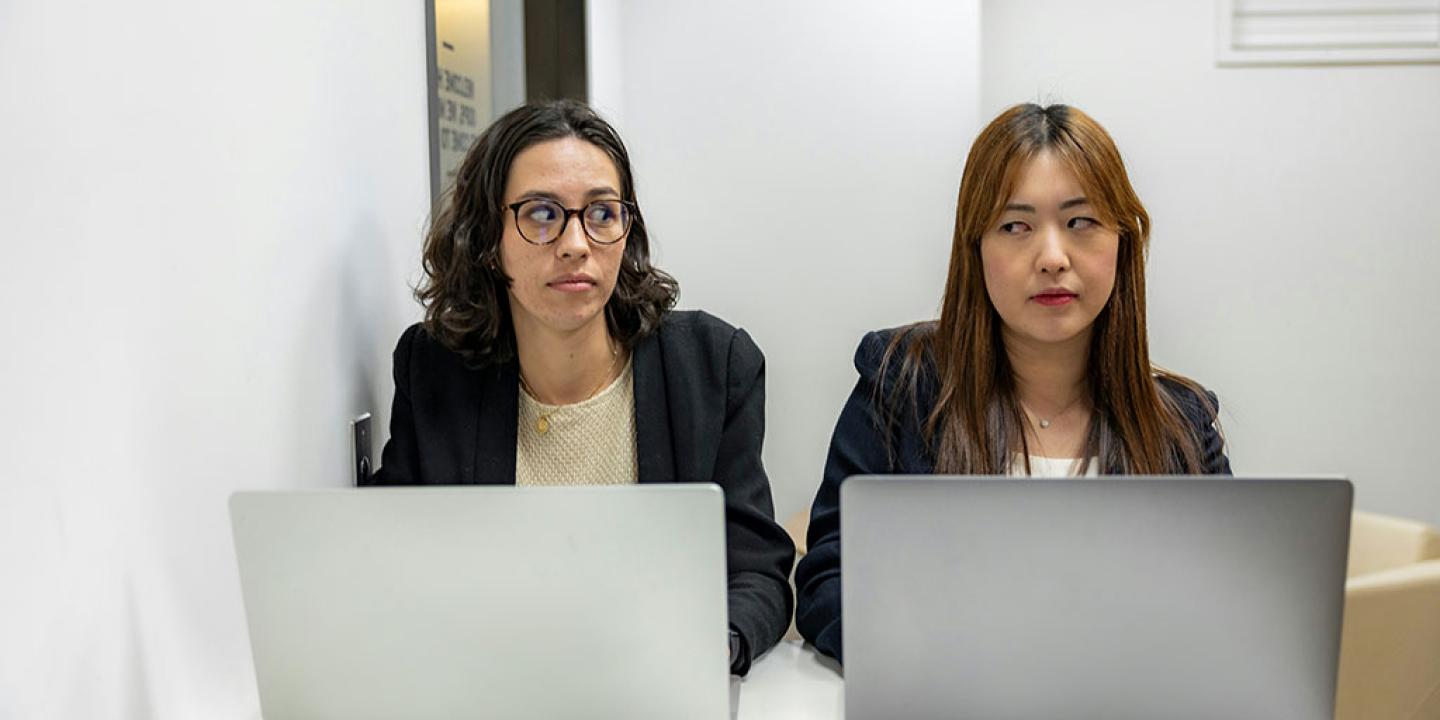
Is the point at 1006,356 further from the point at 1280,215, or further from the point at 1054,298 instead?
the point at 1280,215

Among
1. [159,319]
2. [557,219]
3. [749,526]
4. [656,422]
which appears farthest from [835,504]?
[159,319]

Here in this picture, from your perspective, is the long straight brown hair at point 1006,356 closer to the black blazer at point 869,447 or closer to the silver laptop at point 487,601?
the black blazer at point 869,447

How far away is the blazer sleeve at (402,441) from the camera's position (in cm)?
161

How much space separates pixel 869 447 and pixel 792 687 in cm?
41

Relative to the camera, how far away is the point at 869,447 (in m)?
1.64

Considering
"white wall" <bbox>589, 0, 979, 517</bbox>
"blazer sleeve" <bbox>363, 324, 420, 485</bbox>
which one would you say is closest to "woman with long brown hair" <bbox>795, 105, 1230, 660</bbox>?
"blazer sleeve" <bbox>363, 324, 420, 485</bbox>

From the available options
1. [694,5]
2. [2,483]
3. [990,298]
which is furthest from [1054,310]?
[694,5]

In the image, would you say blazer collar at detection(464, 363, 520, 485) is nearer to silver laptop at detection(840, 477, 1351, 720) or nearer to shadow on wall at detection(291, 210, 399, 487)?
shadow on wall at detection(291, 210, 399, 487)

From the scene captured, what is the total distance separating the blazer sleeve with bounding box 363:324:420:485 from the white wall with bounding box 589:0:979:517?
4.96 feet

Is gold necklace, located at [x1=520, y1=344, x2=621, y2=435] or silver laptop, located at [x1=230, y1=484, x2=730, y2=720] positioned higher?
gold necklace, located at [x1=520, y1=344, x2=621, y2=435]

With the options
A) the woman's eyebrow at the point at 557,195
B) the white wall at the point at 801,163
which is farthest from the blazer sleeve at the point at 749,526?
the white wall at the point at 801,163

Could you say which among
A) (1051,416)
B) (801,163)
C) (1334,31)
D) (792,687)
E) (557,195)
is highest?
(1334,31)

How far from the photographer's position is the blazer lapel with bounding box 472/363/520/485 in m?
1.59

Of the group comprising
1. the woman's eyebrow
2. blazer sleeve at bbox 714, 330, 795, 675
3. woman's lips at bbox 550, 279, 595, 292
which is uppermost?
the woman's eyebrow
